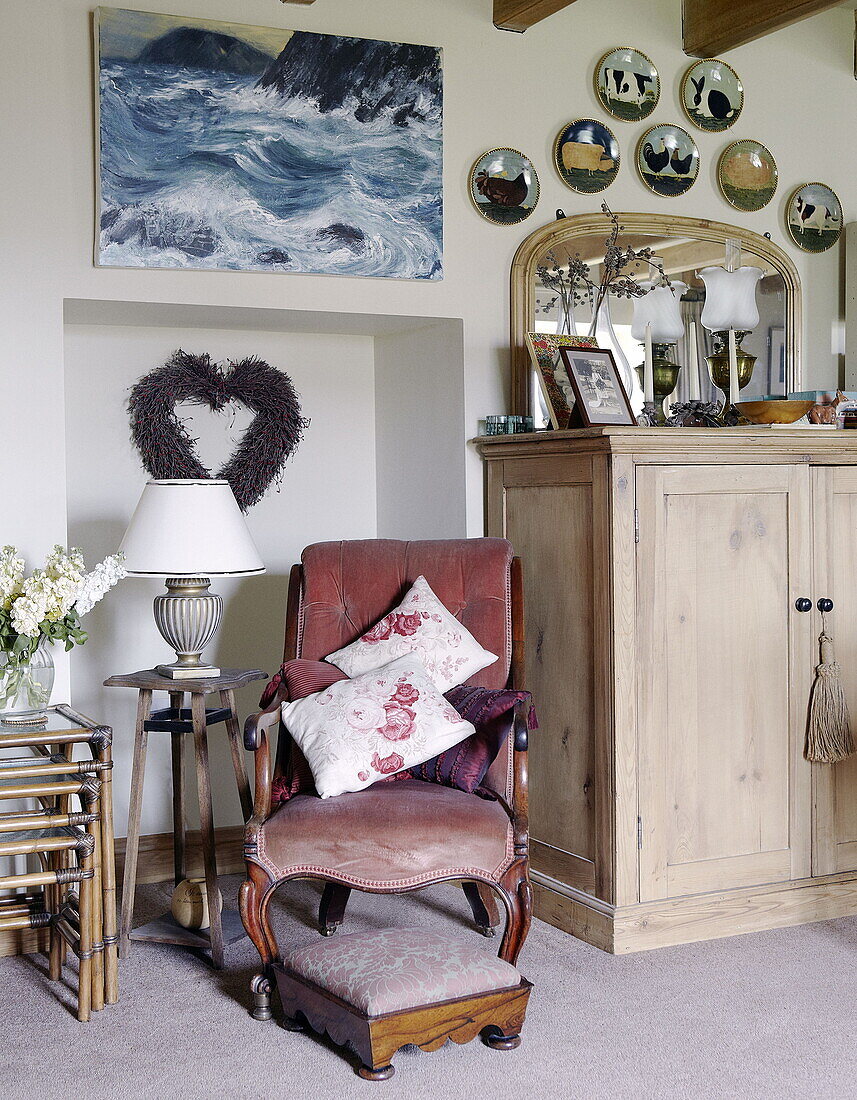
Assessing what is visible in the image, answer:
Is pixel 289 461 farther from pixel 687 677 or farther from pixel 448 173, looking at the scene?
pixel 687 677

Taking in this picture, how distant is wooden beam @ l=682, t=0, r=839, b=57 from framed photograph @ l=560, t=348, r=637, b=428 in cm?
104

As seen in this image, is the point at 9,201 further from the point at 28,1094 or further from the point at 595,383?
the point at 28,1094

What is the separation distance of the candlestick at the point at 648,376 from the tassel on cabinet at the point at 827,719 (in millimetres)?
986

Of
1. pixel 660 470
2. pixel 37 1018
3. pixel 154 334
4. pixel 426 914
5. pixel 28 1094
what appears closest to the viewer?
pixel 28 1094

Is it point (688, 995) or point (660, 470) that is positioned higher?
point (660, 470)

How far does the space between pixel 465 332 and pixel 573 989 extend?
2008 millimetres

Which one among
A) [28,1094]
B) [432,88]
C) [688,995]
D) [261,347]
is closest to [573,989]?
[688,995]

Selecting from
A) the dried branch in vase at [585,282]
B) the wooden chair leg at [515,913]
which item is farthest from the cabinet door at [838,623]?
the wooden chair leg at [515,913]

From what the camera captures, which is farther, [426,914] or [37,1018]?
[426,914]

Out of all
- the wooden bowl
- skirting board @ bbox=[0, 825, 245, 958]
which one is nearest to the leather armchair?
skirting board @ bbox=[0, 825, 245, 958]

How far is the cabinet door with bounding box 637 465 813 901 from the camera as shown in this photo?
3.23 meters

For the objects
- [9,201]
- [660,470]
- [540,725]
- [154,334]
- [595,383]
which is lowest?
[540,725]

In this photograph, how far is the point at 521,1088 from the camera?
2.42 meters

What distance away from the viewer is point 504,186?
3809 millimetres
